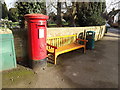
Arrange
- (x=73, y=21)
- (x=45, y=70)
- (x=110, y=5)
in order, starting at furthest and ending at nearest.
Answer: (x=110, y=5), (x=73, y=21), (x=45, y=70)

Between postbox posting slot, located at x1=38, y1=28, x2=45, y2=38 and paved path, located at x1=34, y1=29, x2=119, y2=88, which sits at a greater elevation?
postbox posting slot, located at x1=38, y1=28, x2=45, y2=38

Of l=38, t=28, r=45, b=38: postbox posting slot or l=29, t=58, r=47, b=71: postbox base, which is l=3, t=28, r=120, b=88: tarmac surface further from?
l=38, t=28, r=45, b=38: postbox posting slot

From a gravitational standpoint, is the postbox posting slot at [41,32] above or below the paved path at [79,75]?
above

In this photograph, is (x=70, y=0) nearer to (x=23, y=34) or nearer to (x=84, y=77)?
(x=23, y=34)

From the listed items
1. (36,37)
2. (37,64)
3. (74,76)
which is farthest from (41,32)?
(74,76)

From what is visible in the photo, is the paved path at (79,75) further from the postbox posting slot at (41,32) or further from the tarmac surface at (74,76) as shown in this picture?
the postbox posting slot at (41,32)

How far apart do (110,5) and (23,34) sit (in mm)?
14556

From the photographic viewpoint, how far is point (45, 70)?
3303mm

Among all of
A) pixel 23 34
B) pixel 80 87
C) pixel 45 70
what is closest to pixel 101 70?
pixel 80 87

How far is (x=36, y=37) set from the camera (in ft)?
9.96

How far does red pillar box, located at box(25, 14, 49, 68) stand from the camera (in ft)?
9.41

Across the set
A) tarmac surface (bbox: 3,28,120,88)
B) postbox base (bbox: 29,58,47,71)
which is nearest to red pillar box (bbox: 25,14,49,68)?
postbox base (bbox: 29,58,47,71)

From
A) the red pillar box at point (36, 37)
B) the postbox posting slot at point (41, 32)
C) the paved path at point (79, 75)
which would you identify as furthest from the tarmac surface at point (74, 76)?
the postbox posting slot at point (41, 32)

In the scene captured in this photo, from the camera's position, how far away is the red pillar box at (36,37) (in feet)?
9.41
